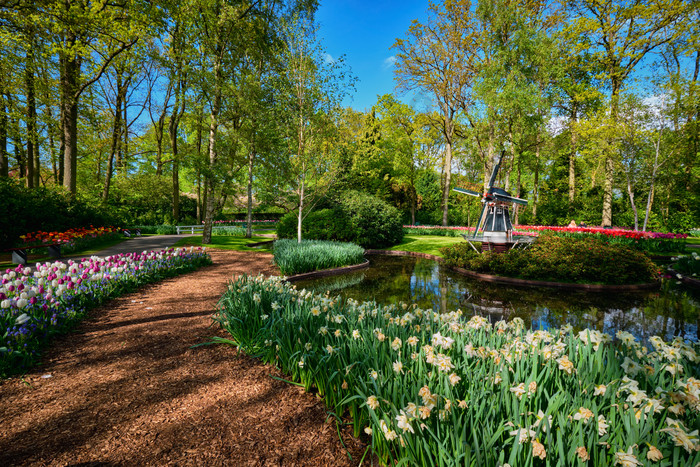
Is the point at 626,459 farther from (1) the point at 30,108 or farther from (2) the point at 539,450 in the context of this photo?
(1) the point at 30,108

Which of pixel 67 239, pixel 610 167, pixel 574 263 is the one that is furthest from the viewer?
pixel 610 167

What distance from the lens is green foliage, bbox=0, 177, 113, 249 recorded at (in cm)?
1073

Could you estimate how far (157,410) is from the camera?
107 inches

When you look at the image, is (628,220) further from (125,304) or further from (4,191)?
(4,191)

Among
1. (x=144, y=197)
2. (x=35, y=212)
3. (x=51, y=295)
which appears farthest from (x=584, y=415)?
(x=144, y=197)

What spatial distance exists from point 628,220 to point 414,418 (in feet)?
105

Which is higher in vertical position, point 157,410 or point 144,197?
point 144,197

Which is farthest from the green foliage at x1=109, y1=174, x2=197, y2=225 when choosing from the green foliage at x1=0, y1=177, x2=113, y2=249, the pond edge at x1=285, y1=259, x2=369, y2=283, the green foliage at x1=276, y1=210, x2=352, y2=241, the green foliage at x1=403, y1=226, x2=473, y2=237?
the green foliage at x1=403, y1=226, x2=473, y2=237

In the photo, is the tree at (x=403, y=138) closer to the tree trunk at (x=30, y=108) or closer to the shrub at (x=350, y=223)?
the shrub at (x=350, y=223)

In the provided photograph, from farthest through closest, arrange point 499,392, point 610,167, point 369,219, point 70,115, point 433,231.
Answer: point 433,231
point 610,167
point 369,219
point 70,115
point 499,392

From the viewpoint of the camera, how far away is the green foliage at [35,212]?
10.7 metres

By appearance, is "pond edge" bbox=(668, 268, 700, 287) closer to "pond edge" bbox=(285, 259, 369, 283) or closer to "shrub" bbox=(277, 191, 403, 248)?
"pond edge" bbox=(285, 259, 369, 283)

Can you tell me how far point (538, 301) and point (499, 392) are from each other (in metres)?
6.86

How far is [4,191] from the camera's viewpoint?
10.9 m
